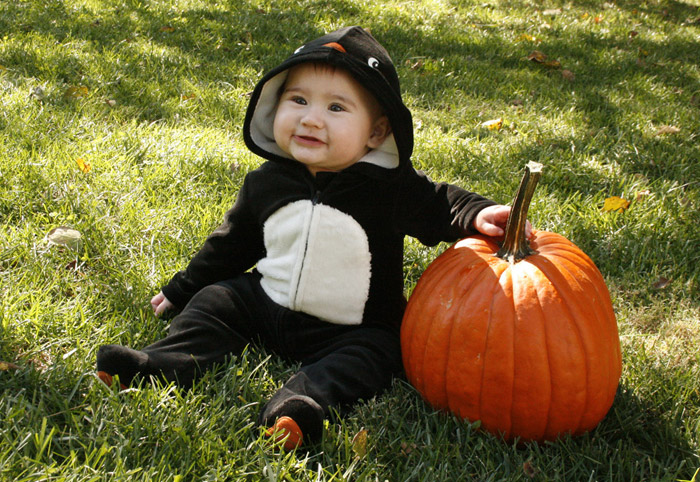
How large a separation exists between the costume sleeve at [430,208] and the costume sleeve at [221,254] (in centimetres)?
57

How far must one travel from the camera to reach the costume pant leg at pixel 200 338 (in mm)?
2055

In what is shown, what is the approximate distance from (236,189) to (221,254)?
96 centimetres

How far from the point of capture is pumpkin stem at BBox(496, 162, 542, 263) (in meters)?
2.04

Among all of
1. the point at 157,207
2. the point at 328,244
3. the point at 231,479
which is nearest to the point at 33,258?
the point at 157,207

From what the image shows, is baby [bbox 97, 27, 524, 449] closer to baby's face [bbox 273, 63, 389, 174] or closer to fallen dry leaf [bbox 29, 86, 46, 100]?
baby's face [bbox 273, 63, 389, 174]

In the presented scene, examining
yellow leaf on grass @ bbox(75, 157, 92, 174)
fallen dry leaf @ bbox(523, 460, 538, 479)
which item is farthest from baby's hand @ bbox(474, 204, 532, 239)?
yellow leaf on grass @ bbox(75, 157, 92, 174)

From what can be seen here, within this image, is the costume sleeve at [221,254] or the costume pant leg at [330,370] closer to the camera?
the costume pant leg at [330,370]

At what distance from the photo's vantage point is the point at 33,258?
105 inches

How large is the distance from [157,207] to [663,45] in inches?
221

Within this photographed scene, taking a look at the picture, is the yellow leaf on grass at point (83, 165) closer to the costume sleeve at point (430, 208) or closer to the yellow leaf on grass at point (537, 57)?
the costume sleeve at point (430, 208)

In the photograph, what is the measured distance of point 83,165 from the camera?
3.41 m

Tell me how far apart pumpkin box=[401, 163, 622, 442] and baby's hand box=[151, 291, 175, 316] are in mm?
998

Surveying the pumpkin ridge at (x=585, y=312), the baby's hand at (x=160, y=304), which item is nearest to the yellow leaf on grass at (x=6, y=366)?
the baby's hand at (x=160, y=304)

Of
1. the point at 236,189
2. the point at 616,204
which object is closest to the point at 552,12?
the point at 616,204
